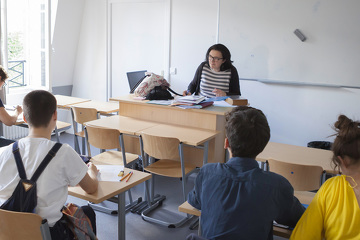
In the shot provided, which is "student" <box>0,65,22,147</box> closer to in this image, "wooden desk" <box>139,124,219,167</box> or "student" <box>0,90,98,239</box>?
"wooden desk" <box>139,124,219,167</box>

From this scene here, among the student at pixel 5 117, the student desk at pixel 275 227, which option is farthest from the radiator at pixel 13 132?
the student desk at pixel 275 227

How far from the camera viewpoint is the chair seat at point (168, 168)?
11.4 ft

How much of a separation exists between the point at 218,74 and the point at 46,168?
281cm

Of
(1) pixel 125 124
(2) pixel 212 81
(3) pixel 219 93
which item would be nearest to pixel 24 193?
(1) pixel 125 124

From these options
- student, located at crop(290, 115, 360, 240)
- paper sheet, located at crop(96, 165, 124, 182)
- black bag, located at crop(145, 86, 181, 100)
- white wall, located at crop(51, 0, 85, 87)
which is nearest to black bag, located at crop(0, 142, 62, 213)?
paper sheet, located at crop(96, 165, 124, 182)

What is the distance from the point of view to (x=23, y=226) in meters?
1.89

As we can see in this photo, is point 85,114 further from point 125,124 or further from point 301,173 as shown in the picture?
point 301,173

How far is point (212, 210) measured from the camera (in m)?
1.70

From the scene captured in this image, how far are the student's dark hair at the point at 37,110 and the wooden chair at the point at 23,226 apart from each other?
0.44 metres

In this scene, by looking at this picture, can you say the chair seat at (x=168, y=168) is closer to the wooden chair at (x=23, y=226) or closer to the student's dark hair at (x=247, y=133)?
the wooden chair at (x=23, y=226)

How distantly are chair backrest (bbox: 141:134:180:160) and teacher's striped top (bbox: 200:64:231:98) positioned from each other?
3.90ft

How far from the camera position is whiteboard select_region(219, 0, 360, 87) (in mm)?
4719

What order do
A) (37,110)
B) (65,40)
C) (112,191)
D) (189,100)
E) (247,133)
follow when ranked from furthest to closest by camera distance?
(65,40)
(189,100)
(112,191)
(37,110)
(247,133)

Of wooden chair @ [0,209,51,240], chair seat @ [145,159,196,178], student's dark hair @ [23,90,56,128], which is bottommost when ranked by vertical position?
chair seat @ [145,159,196,178]
